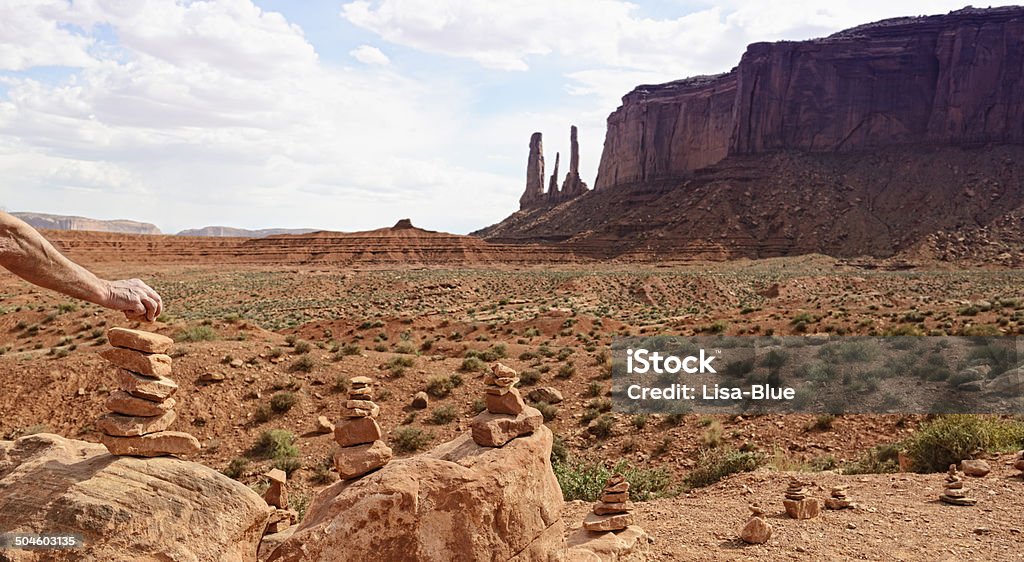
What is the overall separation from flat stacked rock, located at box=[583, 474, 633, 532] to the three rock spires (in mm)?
127218

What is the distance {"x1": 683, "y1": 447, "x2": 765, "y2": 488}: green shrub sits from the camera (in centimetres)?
1154

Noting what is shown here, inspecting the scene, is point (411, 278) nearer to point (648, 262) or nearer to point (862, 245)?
point (648, 262)

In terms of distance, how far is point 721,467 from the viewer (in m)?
11.7

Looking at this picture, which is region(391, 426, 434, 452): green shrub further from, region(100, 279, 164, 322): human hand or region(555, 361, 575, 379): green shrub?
region(100, 279, 164, 322): human hand

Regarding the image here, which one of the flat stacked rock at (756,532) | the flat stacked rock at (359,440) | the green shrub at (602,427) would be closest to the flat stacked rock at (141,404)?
the flat stacked rock at (359,440)

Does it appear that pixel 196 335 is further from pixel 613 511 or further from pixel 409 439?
pixel 613 511

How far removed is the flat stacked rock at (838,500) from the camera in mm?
8688

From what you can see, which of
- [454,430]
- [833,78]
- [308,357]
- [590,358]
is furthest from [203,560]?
[833,78]

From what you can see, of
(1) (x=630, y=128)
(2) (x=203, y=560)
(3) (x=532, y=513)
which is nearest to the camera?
(2) (x=203, y=560)

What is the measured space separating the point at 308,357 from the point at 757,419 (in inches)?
459

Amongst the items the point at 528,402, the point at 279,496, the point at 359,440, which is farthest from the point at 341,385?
the point at 359,440

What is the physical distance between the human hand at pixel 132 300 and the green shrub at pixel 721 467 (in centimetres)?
937

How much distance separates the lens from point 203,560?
5.13m

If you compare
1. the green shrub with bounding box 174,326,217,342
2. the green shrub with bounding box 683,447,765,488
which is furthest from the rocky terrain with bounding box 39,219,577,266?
the green shrub with bounding box 683,447,765,488
